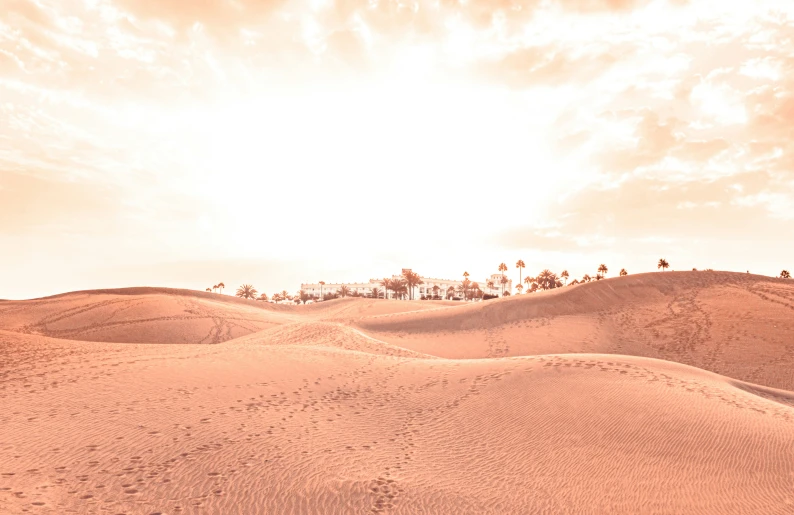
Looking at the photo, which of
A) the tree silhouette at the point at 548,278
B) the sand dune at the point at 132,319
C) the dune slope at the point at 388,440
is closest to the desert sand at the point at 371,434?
the dune slope at the point at 388,440

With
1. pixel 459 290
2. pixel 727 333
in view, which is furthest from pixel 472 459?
pixel 459 290

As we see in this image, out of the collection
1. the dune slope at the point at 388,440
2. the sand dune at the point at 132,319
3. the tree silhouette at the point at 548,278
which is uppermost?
the tree silhouette at the point at 548,278

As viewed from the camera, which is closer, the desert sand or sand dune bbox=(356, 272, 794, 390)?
the desert sand

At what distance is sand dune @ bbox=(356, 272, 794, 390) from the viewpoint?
1340 inches

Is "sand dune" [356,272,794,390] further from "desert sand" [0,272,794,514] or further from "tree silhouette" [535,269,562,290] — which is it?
"tree silhouette" [535,269,562,290]

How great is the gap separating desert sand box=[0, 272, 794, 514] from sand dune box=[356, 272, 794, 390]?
15.1m

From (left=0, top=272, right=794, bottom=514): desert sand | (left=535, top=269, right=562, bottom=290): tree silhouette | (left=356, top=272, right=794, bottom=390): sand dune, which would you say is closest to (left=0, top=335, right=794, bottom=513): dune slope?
(left=0, top=272, right=794, bottom=514): desert sand

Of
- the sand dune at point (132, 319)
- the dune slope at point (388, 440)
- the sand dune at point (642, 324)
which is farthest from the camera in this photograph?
the sand dune at point (132, 319)

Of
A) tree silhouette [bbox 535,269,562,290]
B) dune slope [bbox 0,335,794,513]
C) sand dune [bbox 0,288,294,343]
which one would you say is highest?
tree silhouette [bbox 535,269,562,290]

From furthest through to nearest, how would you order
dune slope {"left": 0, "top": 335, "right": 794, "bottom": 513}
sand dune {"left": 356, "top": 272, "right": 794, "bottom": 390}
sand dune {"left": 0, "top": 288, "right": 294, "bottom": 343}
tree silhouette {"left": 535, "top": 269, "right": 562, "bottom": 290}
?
tree silhouette {"left": 535, "top": 269, "right": 562, "bottom": 290}
sand dune {"left": 0, "top": 288, "right": 294, "bottom": 343}
sand dune {"left": 356, "top": 272, "right": 794, "bottom": 390}
dune slope {"left": 0, "top": 335, "right": 794, "bottom": 513}

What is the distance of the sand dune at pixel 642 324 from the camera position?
34031mm

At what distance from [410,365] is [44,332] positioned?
46171mm

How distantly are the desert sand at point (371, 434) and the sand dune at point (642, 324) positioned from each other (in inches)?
596

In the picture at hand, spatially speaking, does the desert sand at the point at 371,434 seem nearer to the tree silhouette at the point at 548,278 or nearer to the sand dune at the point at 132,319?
the sand dune at the point at 132,319
